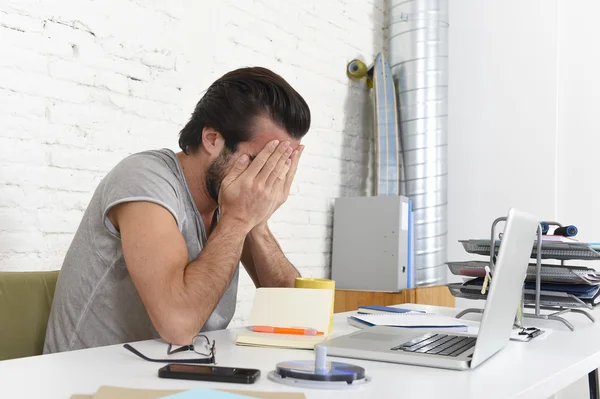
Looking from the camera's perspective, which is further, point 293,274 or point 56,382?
point 293,274

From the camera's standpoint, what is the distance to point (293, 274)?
1.72 meters

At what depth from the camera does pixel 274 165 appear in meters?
1.54

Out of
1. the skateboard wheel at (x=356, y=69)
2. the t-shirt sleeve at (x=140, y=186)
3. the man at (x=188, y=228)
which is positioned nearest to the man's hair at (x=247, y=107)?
the man at (x=188, y=228)

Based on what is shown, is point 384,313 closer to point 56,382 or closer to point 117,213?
point 117,213

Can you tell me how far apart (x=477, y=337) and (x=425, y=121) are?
7.89ft

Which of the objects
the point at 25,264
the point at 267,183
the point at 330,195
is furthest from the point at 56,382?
the point at 330,195

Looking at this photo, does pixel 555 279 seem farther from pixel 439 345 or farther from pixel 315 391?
pixel 315 391

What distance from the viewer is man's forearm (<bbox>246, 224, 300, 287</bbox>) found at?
1.70 m

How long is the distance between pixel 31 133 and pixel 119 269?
2.57 feet

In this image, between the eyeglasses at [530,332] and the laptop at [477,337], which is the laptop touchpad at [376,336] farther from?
the eyeglasses at [530,332]

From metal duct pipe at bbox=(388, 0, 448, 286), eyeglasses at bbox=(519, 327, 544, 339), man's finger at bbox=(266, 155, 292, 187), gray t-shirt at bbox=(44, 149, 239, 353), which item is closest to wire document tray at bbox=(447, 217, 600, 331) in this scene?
eyeglasses at bbox=(519, 327, 544, 339)

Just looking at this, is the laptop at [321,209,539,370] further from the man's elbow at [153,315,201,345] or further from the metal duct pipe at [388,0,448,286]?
the metal duct pipe at [388,0,448,286]

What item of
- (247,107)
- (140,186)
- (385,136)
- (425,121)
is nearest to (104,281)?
(140,186)

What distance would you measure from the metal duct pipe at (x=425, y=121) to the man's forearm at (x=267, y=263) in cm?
159
